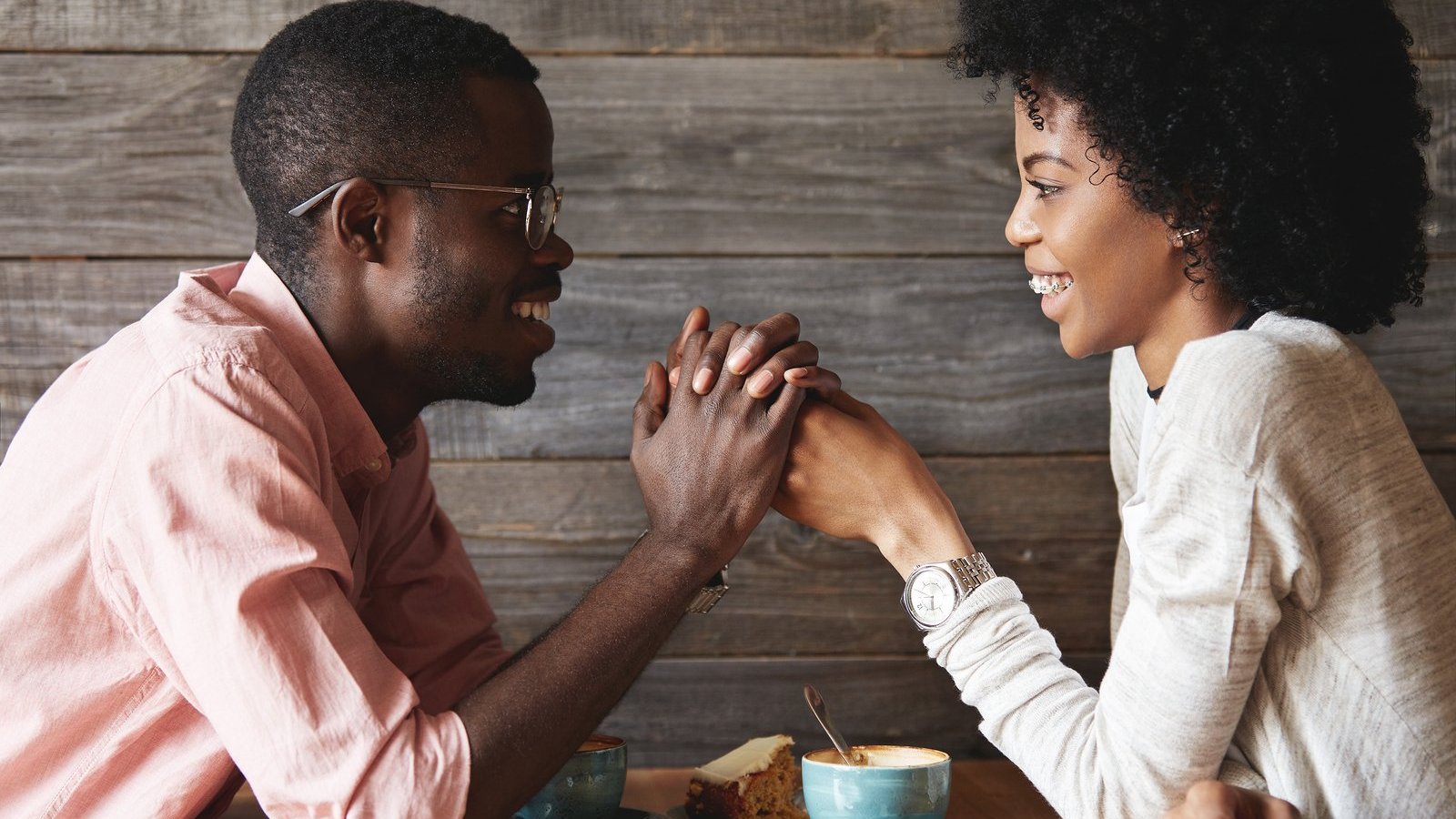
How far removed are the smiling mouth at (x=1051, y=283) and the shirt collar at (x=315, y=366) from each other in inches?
24.7

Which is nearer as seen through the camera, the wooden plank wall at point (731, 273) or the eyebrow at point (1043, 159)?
the eyebrow at point (1043, 159)

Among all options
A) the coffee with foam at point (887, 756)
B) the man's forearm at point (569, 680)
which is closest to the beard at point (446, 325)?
the man's forearm at point (569, 680)

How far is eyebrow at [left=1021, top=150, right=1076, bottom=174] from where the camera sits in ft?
3.39

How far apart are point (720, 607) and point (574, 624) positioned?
0.61 metres

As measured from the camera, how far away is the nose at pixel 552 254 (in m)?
1.20

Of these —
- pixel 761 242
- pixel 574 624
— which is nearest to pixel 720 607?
pixel 761 242

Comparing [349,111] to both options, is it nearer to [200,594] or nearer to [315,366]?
[315,366]

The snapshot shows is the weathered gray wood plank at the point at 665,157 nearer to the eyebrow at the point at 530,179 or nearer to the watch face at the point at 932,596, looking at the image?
the eyebrow at the point at 530,179

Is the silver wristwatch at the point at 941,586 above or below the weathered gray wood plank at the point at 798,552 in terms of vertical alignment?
above

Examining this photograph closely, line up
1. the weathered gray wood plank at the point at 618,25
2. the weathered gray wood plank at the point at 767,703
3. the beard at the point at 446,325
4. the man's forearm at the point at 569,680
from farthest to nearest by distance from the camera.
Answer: the weathered gray wood plank at the point at 767,703, the weathered gray wood plank at the point at 618,25, the beard at the point at 446,325, the man's forearm at the point at 569,680

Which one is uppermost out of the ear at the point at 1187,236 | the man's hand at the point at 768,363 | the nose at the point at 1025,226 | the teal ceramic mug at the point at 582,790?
the ear at the point at 1187,236

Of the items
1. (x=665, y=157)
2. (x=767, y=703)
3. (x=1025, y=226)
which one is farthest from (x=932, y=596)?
(x=665, y=157)

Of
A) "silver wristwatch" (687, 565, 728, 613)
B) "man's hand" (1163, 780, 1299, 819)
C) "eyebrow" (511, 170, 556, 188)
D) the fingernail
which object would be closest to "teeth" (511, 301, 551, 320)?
"eyebrow" (511, 170, 556, 188)

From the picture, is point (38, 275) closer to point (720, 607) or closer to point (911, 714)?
point (720, 607)
